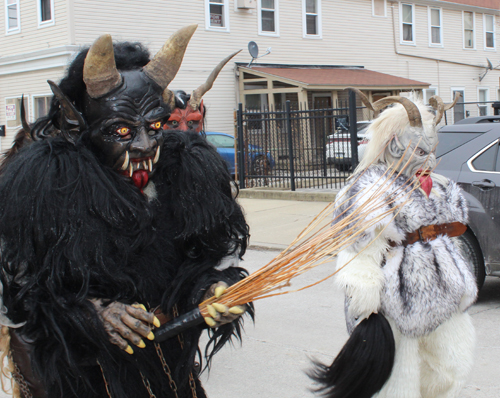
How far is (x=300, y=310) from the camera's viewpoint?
554cm

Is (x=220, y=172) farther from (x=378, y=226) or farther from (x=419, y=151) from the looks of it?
(x=419, y=151)

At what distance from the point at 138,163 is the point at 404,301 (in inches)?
60.3

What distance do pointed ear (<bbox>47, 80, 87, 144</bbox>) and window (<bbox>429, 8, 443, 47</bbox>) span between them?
2554cm

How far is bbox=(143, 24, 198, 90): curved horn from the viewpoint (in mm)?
2191

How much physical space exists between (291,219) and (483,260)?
466 centimetres

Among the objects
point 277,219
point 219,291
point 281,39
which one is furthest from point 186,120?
point 281,39

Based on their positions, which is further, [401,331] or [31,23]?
[31,23]

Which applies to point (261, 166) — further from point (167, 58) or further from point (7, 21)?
point (167, 58)

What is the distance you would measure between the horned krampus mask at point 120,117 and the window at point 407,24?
24.0 meters

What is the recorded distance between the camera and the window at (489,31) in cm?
2769

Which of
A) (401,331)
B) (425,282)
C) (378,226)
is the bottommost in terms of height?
(401,331)

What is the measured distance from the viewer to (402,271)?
114 inches

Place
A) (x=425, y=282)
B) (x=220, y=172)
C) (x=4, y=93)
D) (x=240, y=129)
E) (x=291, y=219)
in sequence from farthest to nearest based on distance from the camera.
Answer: (x=4, y=93)
(x=240, y=129)
(x=291, y=219)
(x=425, y=282)
(x=220, y=172)

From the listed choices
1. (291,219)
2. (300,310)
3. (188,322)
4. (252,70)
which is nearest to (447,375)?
(188,322)
